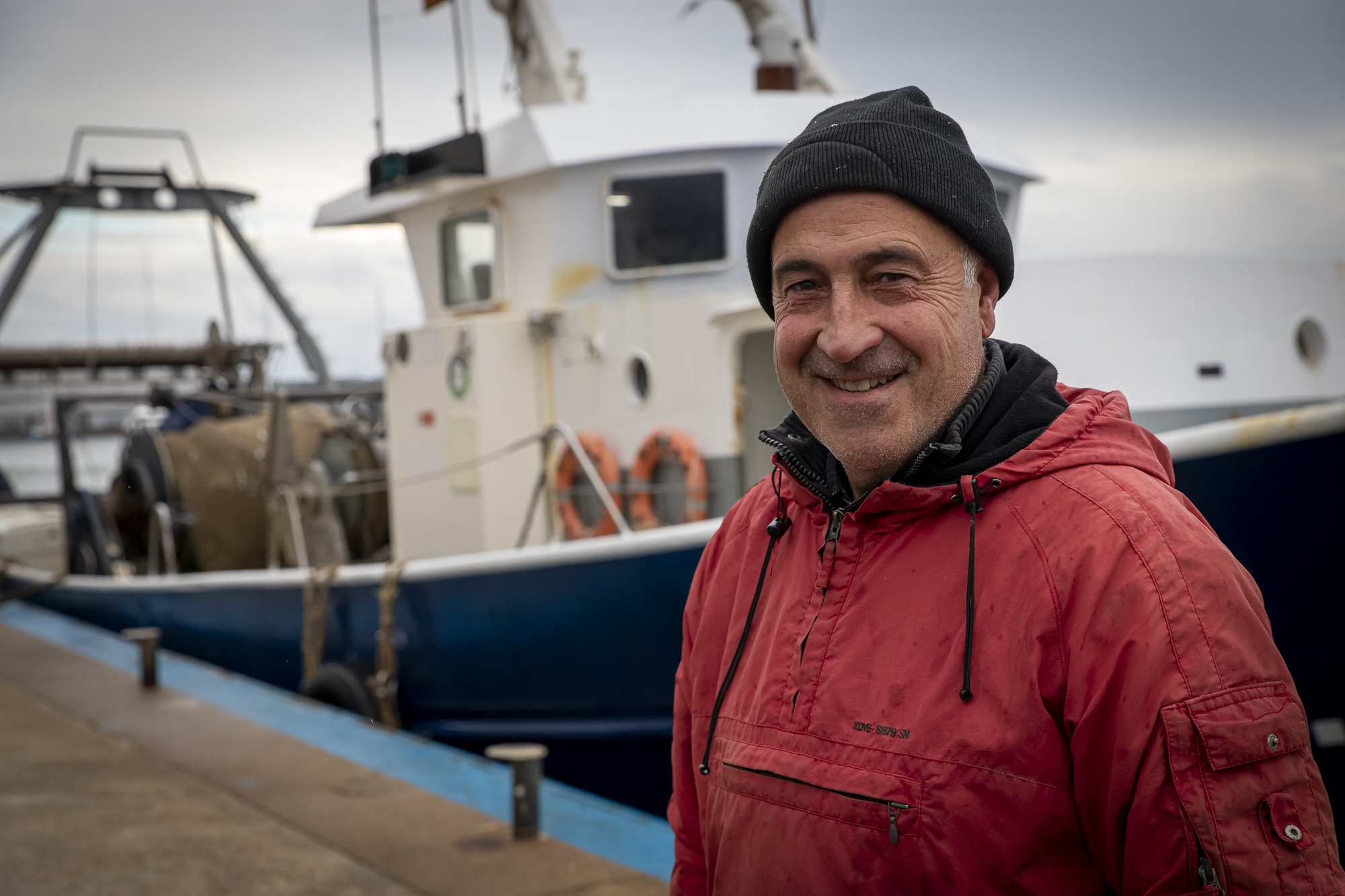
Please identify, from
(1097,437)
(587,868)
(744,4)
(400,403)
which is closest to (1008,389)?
(1097,437)

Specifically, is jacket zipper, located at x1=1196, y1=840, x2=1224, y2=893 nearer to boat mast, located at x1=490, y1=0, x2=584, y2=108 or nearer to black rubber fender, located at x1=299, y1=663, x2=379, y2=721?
black rubber fender, located at x1=299, y1=663, x2=379, y2=721

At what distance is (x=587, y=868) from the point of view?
335 cm

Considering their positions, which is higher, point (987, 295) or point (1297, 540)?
point (987, 295)

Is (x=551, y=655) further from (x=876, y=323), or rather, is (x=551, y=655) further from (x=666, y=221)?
(x=876, y=323)

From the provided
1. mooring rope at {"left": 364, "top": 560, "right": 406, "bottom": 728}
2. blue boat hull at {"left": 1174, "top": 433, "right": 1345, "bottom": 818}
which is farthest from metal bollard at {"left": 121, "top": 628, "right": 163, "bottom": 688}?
blue boat hull at {"left": 1174, "top": 433, "right": 1345, "bottom": 818}

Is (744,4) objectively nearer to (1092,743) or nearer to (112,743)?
(112,743)

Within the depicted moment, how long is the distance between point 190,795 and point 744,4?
5.08m

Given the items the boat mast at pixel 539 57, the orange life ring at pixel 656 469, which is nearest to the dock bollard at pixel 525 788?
the orange life ring at pixel 656 469

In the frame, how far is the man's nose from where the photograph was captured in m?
1.29

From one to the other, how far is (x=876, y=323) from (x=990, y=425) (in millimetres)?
174

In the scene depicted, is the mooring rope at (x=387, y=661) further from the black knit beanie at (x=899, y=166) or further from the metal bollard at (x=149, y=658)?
the black knit beanie at (x=899, y=166)

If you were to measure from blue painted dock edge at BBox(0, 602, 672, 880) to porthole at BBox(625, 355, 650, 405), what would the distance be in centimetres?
179

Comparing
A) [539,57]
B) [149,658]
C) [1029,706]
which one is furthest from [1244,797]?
[539,57]

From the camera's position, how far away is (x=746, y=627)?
1.47 m
